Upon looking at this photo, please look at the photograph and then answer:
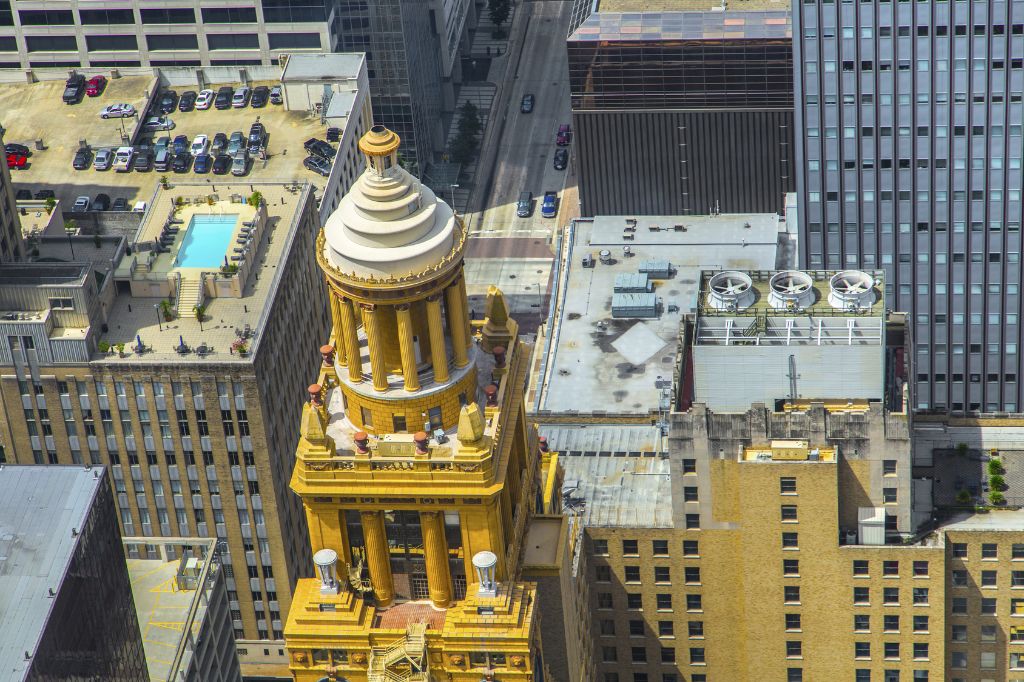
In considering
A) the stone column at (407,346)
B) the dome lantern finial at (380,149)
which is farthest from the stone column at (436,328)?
the dome lantern finial at (380,149)

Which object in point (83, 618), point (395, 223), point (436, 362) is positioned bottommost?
point (83, 618)

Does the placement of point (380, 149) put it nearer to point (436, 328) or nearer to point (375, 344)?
point (436, 328)

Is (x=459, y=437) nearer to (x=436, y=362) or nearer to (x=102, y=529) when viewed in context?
(x=436, y=362)

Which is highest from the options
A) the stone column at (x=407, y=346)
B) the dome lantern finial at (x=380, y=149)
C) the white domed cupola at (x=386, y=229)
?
the dome lantern finial at (x=380, y=149)

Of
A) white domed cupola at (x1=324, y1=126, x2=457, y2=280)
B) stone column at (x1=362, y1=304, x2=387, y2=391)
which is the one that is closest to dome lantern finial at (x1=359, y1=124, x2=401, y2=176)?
white domed cupola at (x1=324, y1=126, x2=457, y2=280)

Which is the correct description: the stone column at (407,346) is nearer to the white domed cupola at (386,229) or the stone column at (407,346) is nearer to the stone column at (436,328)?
the stone column at (436,328)

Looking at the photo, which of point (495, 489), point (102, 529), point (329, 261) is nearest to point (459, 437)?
point (495, 489)

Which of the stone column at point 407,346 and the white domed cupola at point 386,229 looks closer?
A: the white domed cupola at point 386,229

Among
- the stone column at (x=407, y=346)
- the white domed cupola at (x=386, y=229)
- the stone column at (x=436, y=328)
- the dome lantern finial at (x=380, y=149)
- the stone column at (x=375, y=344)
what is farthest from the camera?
the stone column at (x=436, y=328)
